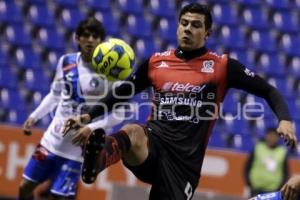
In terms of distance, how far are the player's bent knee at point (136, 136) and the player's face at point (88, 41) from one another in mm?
2066

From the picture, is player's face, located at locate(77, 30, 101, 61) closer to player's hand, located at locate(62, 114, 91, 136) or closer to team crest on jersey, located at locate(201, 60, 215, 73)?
team crest on jersey, located at locate(201, 60, 215, 73)

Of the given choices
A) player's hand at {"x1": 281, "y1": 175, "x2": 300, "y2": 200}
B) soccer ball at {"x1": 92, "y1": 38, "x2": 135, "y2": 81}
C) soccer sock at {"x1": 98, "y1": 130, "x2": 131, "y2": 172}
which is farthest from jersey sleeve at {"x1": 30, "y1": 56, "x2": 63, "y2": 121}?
player's hand at {"x1": 281, "y1": 175, "x2": 300, "y2": 200}

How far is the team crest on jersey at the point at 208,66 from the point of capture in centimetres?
700

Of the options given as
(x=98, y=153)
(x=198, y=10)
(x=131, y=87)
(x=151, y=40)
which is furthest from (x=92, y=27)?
(x=151, y=40)

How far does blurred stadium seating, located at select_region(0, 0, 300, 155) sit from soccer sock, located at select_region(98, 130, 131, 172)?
299 inches

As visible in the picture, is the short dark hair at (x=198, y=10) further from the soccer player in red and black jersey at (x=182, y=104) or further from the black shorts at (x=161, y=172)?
the black shorts at (x=161, y=172)

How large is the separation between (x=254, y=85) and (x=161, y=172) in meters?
0.98

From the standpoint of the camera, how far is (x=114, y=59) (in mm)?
7684

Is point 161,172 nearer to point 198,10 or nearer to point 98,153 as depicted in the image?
point 98,153

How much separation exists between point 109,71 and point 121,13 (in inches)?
319

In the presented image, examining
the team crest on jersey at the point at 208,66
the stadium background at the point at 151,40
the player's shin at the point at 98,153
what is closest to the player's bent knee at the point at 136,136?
the player's shin at the point at 98,153

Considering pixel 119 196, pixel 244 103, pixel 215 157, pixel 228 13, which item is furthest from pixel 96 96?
pixel 228 13

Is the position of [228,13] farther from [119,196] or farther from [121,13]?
[119,196]

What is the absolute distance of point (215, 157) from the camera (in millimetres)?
12281
